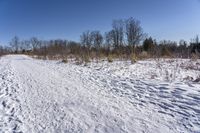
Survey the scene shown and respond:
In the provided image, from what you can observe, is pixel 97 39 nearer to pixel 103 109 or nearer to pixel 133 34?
pixel 133 34

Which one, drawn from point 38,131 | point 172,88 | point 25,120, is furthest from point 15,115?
point 172,88

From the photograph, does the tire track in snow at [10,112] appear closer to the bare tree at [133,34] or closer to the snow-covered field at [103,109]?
the snow-covered field at [103,109]

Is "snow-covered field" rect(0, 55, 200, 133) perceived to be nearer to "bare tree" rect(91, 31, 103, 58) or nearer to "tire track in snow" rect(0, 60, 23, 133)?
"tire track in snow" rect(0, 60, 23, 133)

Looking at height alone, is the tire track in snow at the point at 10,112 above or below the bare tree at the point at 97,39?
below

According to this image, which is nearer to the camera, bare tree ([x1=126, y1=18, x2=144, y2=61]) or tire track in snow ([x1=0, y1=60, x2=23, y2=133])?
tire track in snow ([x1=0, y1=60, x2=23, y2=133])

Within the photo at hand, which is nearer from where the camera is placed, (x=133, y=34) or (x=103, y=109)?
(x=103, y=109)

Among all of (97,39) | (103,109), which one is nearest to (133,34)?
(97,39)

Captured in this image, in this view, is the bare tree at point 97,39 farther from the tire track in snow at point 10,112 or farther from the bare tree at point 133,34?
the tire track in snow at point 10,112

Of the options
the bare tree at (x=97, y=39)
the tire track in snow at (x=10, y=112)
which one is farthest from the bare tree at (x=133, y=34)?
the tire track in snow at (x=10, y=112)

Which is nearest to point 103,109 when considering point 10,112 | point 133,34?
point 10,112

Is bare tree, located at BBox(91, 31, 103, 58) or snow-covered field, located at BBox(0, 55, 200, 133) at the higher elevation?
bare tree, located at BBox(91, 31, 103, 58)

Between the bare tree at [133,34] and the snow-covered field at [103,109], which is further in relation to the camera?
the bare tree at [133,34]

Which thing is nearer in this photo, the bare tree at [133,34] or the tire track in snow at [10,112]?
the tire track in snow at [10,112]

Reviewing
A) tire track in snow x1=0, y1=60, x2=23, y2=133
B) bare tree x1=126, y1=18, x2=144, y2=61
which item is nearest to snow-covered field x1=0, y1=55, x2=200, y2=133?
tire track in snow x1=0, y1=60, x2=23, y2=133
